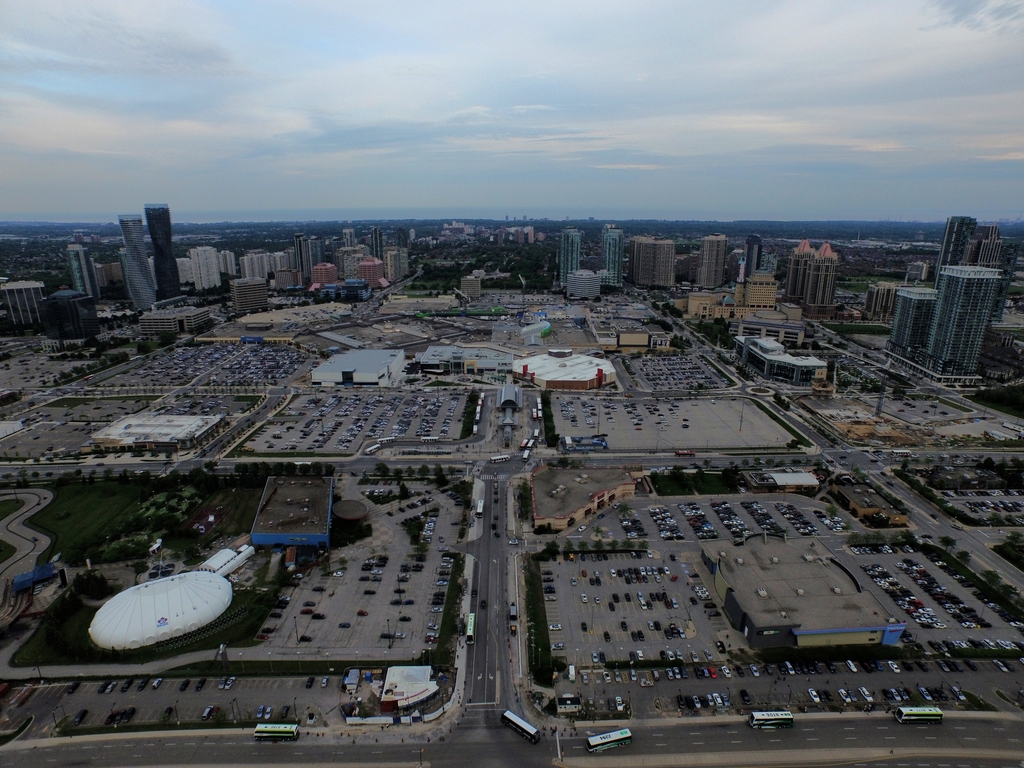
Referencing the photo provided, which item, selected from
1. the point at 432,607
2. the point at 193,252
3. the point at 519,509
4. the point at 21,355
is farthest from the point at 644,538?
the point at 193,252

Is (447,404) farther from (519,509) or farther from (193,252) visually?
(193,252)

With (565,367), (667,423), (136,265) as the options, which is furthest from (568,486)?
(136,265)

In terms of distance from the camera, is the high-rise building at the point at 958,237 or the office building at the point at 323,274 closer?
the high-rise building at the point at 958,237

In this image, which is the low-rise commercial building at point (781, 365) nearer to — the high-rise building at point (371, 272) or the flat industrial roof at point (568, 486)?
the flat industrial roof at point (568, 486)

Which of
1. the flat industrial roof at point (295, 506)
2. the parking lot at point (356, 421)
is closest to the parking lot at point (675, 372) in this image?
the parking lot at point (356, 421)

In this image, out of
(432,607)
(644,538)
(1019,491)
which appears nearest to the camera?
(432,607)

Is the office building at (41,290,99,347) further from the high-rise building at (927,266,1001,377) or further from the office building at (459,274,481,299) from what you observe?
the high-rise building at (927,266,1001,377)
